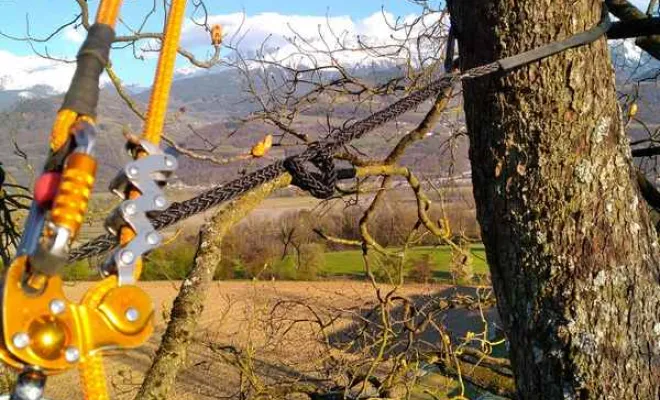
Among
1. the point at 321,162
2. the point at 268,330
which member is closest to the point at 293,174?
the point at 321,162

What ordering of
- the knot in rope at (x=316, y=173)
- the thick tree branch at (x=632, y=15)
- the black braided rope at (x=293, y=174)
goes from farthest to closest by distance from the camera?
1. the thick tree branch at (x=632, y=15)
2. the knot in rope at (x=316, y=173)
3. the black braided rope at (x=293, y=174)

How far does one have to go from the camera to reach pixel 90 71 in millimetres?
777

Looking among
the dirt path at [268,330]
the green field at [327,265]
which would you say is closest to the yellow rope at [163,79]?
the green field at [327,265]

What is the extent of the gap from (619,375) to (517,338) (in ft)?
0.68

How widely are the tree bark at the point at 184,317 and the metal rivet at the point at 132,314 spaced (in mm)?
1693

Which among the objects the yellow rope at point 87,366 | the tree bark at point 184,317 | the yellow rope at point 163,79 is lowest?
the tree bark at point 184,317

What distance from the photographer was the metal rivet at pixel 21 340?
64cm

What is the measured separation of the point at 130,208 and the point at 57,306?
0.44 feet

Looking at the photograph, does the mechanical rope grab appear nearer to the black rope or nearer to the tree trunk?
the black rope

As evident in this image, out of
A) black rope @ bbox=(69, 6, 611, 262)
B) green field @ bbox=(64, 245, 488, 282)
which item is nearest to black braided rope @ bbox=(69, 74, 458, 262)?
black rope @ bbox=(69, 6, 611, 262)

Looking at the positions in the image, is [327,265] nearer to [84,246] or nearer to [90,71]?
[84,246]

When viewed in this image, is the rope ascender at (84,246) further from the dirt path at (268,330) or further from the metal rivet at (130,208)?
the dirt path at (268,330)

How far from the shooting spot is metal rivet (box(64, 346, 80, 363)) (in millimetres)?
669

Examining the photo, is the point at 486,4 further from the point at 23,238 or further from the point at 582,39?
the point at 23,238
